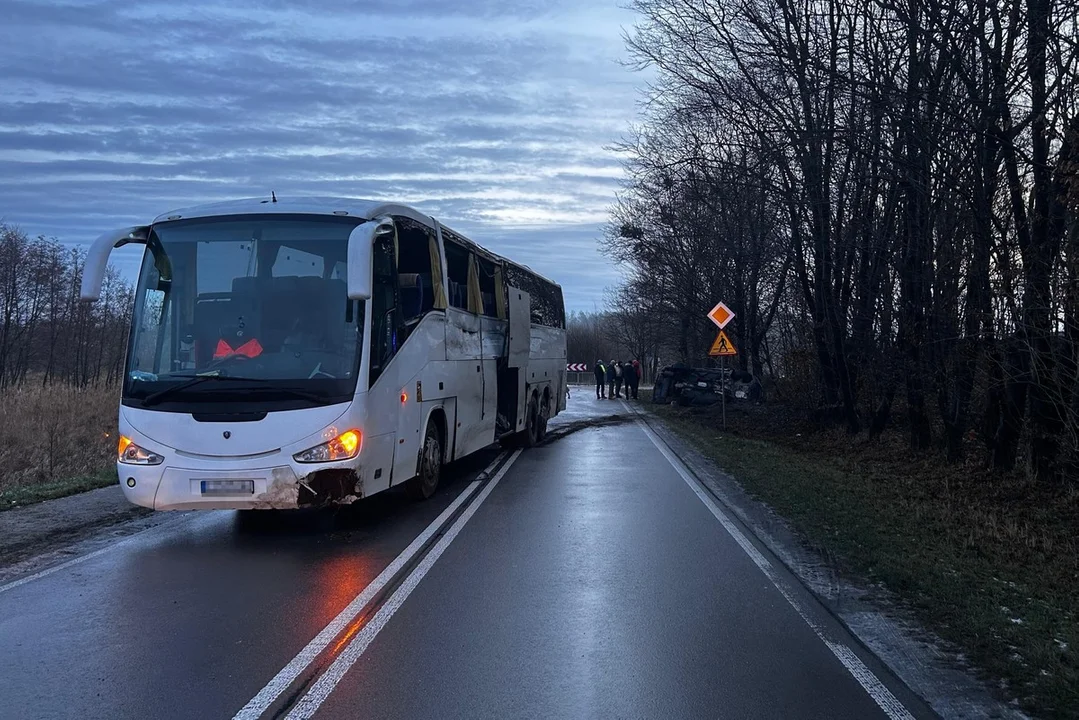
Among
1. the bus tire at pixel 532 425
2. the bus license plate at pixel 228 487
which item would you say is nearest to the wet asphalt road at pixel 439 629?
the bus license plate at pixel 228 487

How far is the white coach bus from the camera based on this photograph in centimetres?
875

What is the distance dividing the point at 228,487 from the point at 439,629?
3.46 metres

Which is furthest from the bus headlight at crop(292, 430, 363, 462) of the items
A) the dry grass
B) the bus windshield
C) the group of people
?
the group of people

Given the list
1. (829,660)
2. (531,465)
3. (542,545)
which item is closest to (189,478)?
(542,545)

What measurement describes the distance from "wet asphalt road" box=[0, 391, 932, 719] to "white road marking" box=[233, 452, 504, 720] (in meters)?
0.03

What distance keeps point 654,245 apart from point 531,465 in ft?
81.1

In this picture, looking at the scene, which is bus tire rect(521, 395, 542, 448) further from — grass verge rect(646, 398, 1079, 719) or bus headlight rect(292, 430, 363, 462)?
bus headlight rect(292, 430, 363, 462)

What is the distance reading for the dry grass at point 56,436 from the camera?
17.0 m

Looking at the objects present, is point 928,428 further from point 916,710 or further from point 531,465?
point 916,710

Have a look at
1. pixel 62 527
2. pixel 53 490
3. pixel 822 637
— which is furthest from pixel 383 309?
pixel 53 490

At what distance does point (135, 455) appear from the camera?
350 inches

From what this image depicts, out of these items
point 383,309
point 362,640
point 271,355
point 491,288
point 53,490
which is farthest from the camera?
point 491,288

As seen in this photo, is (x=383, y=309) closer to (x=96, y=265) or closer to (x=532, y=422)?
(x=96, y=265)

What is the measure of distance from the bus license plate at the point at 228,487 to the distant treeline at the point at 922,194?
856 cm
